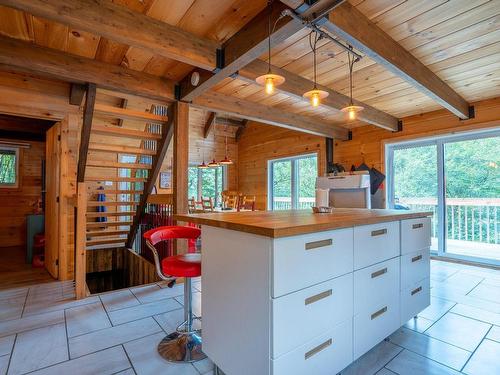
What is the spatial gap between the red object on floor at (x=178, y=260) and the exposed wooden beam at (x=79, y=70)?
1.75 m

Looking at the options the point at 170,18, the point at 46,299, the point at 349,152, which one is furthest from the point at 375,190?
the point at 46,299

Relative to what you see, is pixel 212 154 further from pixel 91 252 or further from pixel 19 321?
pixel 19 321

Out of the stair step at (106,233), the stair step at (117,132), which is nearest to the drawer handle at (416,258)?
the stair step at (117,132)

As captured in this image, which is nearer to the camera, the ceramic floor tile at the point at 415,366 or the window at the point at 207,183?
the ceramic floor tile at the point at 415,366

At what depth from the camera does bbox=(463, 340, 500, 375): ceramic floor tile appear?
163 centimetres

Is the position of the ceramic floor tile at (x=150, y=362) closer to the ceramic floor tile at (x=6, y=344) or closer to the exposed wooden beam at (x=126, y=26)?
the ceramic floor tile at (x=6, y=344)

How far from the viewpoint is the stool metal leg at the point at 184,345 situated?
174 cm

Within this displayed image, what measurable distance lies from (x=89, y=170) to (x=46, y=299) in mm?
2504

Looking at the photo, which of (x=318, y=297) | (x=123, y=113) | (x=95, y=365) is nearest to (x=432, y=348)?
(x=318, y=297)

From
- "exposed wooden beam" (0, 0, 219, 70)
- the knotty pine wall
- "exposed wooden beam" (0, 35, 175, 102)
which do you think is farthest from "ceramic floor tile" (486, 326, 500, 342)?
the knotty pine wall

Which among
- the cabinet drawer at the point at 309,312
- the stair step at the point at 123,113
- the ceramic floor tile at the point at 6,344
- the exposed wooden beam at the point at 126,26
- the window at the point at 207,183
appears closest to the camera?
the cabinet drawer at the point at 309,312

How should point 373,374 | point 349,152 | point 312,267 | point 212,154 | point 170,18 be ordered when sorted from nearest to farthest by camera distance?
point 312,267
point 373,374
point 170,18
point 349,152
point 212,154

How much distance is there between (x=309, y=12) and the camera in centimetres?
163

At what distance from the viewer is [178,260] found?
180cm
